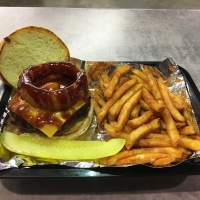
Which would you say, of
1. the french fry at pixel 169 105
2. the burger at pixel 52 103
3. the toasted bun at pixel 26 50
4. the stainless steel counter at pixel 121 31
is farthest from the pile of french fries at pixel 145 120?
the stainless steel counter at pixel 121 31

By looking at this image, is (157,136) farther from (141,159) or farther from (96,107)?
(96,107)

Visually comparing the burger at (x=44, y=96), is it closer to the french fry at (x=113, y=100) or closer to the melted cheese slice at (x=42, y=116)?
the melted cheese slice at (x=42, y=116)

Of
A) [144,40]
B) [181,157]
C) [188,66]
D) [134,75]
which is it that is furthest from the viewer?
[144,40]

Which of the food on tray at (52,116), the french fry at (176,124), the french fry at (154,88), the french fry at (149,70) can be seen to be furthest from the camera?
the french fry at (149,70)

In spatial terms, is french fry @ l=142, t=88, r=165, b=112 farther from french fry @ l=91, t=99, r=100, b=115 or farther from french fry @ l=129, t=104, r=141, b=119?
french fry @ l=91, t=99, r=100, b=115

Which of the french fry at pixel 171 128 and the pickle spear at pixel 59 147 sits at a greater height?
the french fry at pixel 171 128

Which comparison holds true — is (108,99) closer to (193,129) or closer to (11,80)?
(193,129)

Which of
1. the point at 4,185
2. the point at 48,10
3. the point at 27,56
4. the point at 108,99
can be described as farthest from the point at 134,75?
the point at 48,10

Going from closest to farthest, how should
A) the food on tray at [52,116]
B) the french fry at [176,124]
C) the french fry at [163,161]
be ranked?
the french fry at [163,161] < the food on tray at [52,116] < the french fry at [176,124]
